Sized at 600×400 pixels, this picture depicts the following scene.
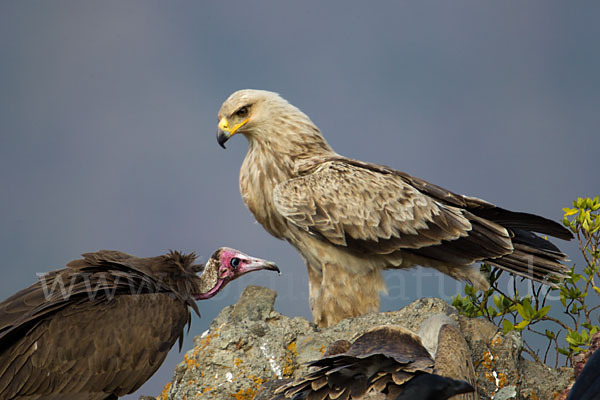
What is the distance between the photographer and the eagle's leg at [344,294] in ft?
21.5

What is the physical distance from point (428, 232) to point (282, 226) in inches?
59.1

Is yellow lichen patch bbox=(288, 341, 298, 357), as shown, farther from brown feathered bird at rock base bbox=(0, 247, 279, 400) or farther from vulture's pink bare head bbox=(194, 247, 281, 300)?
vulture's pink bare head bbox=(194, 247, 281, 300)

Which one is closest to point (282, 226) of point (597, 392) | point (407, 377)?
point (407, 377)

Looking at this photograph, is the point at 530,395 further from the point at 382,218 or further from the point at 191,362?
the point at 191,362

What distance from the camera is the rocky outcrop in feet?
16.0

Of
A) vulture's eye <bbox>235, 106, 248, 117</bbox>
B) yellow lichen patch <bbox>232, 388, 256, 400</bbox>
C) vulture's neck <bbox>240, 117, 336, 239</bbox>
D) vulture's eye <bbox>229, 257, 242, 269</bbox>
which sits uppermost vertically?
vulture's eye <bbox>235, 106, 248, 117</bbox>

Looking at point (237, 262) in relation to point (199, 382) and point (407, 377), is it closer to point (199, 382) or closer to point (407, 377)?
point (199, 382)

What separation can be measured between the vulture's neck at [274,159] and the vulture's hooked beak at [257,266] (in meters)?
0.73

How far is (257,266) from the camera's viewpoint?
6312 millimetres

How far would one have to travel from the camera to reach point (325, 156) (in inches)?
288

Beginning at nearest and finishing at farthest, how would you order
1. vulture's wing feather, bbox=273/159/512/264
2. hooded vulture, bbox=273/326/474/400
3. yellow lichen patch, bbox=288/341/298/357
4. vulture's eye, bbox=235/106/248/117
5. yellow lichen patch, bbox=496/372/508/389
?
hooded vulture, bbox=273/326/474/400 → yellow lichen patch, bbox=496/372/508/389 → yellow lichen patch, bbox=288/341/298/357 → vulture's wing feather, bbox=273/159/512/264 → vulture's eye, bbox=235/106/248/117

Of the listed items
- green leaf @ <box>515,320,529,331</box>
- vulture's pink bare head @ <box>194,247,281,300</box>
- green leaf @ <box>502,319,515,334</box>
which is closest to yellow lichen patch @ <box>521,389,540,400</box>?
green leaf @ <box>502,319,515,334</box>

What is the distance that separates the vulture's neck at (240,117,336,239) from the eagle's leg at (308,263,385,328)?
0.79m

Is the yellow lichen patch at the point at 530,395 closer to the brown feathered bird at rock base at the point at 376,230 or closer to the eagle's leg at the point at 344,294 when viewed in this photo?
the brown feathered bird at rock base at the point at 376,230
